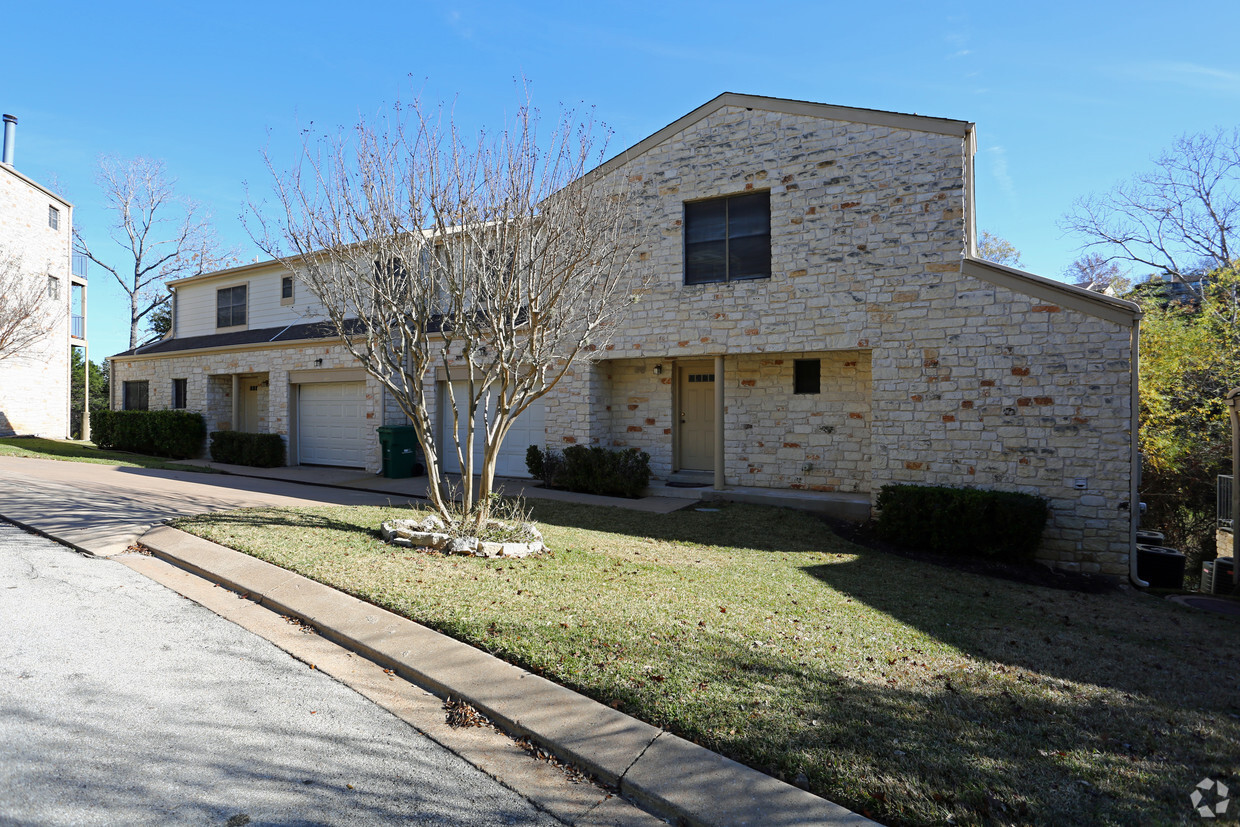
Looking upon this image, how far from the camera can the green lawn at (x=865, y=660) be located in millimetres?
2867

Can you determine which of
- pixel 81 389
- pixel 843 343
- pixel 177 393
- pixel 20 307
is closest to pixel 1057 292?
pixel 843 343

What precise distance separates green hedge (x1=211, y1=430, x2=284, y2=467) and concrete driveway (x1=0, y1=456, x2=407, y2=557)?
2.44 meters

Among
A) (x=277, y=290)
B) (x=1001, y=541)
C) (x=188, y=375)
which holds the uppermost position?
(x=277, y=290)

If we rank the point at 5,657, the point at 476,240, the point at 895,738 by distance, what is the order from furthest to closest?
the point at 476,240 < the point at 5,657 < the point at 895,738

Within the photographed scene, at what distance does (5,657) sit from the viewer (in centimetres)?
391

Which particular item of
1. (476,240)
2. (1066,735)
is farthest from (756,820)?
(476,240)

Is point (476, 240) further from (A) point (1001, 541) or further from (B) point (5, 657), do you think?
(A) point (1001, 541)

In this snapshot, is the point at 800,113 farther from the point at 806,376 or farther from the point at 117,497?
the point at 117,497

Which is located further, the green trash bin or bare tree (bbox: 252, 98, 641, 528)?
the green trash bin

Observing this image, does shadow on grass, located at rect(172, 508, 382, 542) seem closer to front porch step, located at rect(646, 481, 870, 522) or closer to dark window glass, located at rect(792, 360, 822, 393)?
A: front porch step, located at rect(646, 481, 870, 522)

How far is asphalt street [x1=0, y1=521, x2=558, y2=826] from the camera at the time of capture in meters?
2.61

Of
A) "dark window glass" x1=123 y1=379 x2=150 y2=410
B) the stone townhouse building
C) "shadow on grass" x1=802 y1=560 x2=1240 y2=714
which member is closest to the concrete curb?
"shadow on grass" x1=802 y1=560 x2=1240 y2=714

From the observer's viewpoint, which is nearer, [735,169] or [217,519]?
[217,519]

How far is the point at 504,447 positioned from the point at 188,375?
10916 mm
